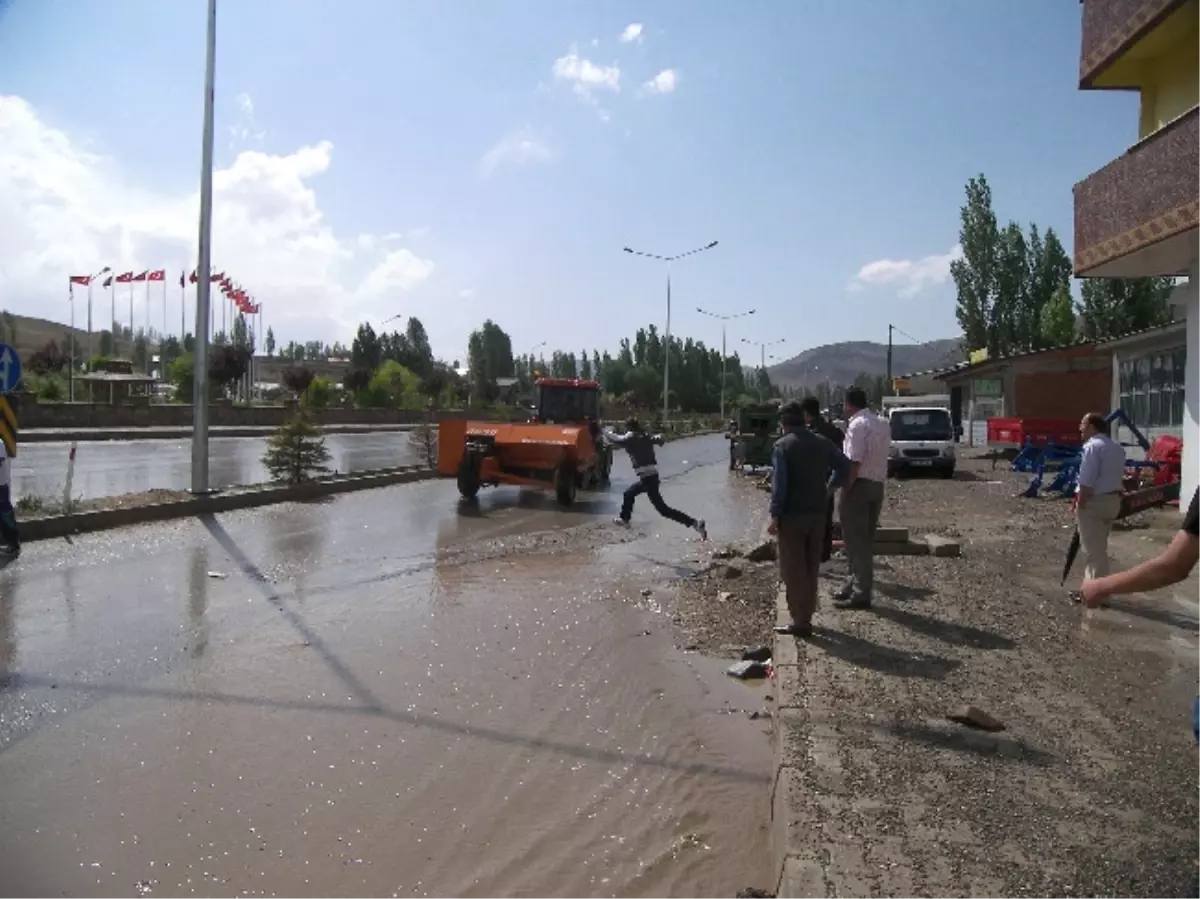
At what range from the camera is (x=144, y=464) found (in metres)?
26.6

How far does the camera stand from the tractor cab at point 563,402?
2133 cm

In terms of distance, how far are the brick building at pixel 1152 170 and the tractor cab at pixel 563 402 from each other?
9.44 meters

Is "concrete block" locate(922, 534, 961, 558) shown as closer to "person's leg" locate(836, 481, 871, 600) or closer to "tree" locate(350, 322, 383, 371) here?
"person's leg" locate(836, 481, 871, 600)

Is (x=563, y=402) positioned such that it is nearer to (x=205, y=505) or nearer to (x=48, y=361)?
(x=205, y=505)

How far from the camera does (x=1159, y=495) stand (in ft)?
40.0

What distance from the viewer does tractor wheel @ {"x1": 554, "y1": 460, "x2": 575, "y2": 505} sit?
59.8ft

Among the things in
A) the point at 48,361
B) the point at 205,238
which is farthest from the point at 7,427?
the point at 48,361

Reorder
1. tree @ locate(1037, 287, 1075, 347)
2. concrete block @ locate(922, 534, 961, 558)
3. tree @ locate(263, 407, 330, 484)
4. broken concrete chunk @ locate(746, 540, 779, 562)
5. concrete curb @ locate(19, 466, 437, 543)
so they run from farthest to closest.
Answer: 1. tree @ locate(1037, 287, 1075, 347)
2. tree @ locate(263, 407, 330, 484)
3. concrete curb @ locate(19, 466, 437, 543)
4. broken concrete chunk @ locate(746, 540, 779, 562)
5. concrete block @ locate(922, 534, 961, 558)

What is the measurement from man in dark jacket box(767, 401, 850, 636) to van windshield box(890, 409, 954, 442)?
70.4 feet

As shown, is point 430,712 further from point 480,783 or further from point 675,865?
point 675,865

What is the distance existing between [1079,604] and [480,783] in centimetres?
608

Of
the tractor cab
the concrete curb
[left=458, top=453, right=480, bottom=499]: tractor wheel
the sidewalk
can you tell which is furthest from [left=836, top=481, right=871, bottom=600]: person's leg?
the tractor cab

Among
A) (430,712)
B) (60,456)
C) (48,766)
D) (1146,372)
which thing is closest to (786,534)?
(430,712)

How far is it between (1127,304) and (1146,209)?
35.6m
